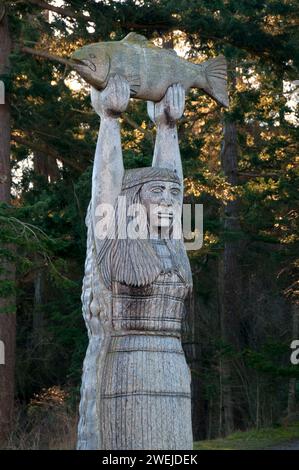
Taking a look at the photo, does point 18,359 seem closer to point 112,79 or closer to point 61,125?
point 61,125

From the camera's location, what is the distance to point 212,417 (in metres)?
26.3

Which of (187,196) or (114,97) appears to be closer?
(114,97)

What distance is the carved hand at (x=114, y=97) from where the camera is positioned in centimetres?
864

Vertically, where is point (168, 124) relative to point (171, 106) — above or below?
below

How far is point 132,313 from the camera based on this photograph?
843 cm

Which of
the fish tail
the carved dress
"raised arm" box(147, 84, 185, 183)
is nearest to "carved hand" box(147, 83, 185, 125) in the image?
"raised arm" box(147, 84, 185, 183)

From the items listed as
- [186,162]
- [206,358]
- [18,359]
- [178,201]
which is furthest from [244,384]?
[178,201]

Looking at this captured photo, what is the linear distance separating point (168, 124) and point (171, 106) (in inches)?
7.6

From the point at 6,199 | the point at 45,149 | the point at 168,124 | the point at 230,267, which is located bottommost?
the point at 168,124

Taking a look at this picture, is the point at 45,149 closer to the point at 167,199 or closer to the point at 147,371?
the point at 167,199

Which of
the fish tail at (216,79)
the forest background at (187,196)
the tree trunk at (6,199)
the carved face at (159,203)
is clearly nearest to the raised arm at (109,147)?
the carved face at (159,203)

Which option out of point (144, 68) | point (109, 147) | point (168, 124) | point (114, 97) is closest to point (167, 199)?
point (109, 147)

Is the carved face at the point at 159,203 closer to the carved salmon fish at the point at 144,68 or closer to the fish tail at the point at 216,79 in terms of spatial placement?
the carved salmon fish at the point at 144,68

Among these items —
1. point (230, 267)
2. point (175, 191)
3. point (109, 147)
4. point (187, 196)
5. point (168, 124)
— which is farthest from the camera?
point (230, 267)
